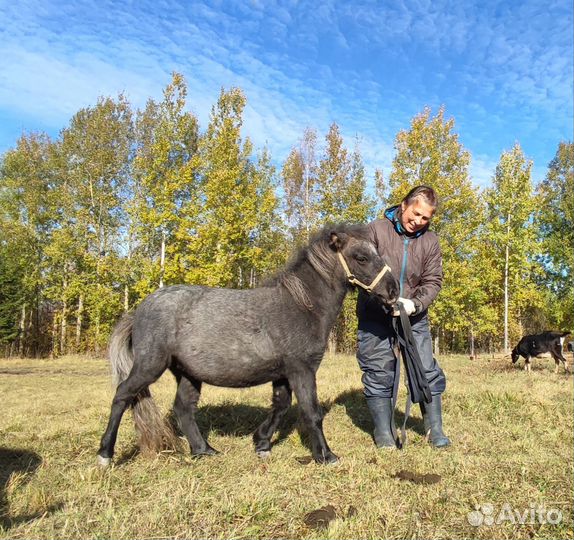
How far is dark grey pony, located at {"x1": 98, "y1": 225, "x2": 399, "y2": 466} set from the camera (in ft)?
15.1

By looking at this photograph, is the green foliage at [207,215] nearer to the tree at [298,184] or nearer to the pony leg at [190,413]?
the tree at [298,184]

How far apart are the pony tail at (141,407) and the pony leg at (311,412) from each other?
1.49 metres

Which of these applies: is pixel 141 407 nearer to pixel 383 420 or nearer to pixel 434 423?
pixel 383 420

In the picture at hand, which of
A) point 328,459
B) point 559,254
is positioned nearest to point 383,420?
point 328,459

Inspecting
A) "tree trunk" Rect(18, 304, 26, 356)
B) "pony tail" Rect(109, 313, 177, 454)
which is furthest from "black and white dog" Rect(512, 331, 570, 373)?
"tree trunk" Rect(18, 304, 26, 356)

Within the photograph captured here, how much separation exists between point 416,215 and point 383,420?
246 cm

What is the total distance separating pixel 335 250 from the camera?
493 cm

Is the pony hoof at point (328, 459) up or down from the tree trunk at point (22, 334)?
up

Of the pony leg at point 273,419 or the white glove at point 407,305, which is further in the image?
the pony leg at point 273,419

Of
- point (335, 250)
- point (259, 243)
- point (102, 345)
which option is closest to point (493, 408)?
point (335, 250)

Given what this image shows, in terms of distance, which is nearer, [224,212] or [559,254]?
[224,212]

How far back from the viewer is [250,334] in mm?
4645

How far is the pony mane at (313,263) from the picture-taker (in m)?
4.83

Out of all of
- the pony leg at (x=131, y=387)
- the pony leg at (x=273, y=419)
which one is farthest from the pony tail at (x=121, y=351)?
the pony leg at (x=273, y=419)
